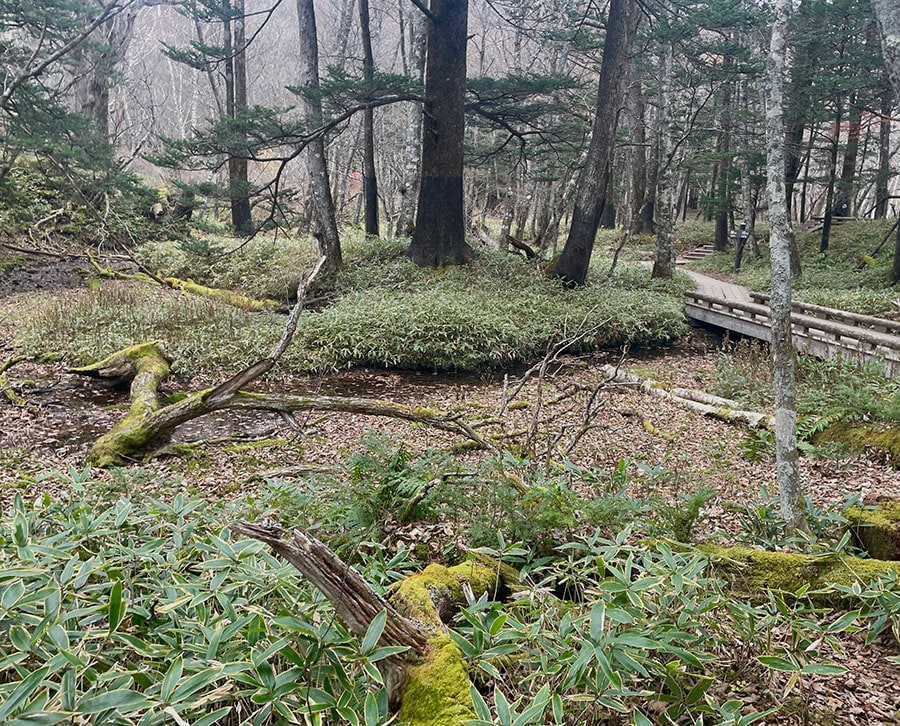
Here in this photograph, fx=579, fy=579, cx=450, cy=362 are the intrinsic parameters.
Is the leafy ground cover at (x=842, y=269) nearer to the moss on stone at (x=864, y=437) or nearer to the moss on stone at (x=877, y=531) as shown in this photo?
the moss on stone at (x=864, y=437)

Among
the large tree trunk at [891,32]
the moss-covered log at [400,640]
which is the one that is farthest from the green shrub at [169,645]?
the large tree trunk at [891,32]

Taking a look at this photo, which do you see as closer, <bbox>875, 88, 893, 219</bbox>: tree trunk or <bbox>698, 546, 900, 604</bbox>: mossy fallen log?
<bbox>698, 546, 900, 604</bbox>: mossy fallen log

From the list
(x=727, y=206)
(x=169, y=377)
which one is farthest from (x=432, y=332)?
(x=727, y=206)

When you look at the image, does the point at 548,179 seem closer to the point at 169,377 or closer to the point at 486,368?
the point at 486,368

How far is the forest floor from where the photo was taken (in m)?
3.44

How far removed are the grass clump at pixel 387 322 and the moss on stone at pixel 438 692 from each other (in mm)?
8088

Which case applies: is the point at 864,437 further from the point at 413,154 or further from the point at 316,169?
the point at 413,154

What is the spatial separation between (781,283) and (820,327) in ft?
23.3

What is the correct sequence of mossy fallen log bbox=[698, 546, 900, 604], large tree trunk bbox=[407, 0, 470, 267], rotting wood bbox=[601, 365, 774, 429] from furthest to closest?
large tree trunk bbox=[407, 0, 470, 267], rotting wood bbox=[601, 365, 774, 429], mossy fallen log bbox=[698, 546, 900, 604]

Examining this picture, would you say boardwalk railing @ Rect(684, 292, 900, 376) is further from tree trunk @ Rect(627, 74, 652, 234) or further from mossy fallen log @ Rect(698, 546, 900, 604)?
tree trunk @ Rect(627, 74, 652, 234)

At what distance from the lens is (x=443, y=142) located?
13.7 meters

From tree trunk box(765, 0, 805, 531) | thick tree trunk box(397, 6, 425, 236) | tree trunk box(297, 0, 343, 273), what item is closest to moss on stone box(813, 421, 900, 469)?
tree trunk box(765, 0, 805, 531)

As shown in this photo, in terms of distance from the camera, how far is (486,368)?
10.8 m

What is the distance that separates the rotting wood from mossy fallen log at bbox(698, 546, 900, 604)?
138 inches
